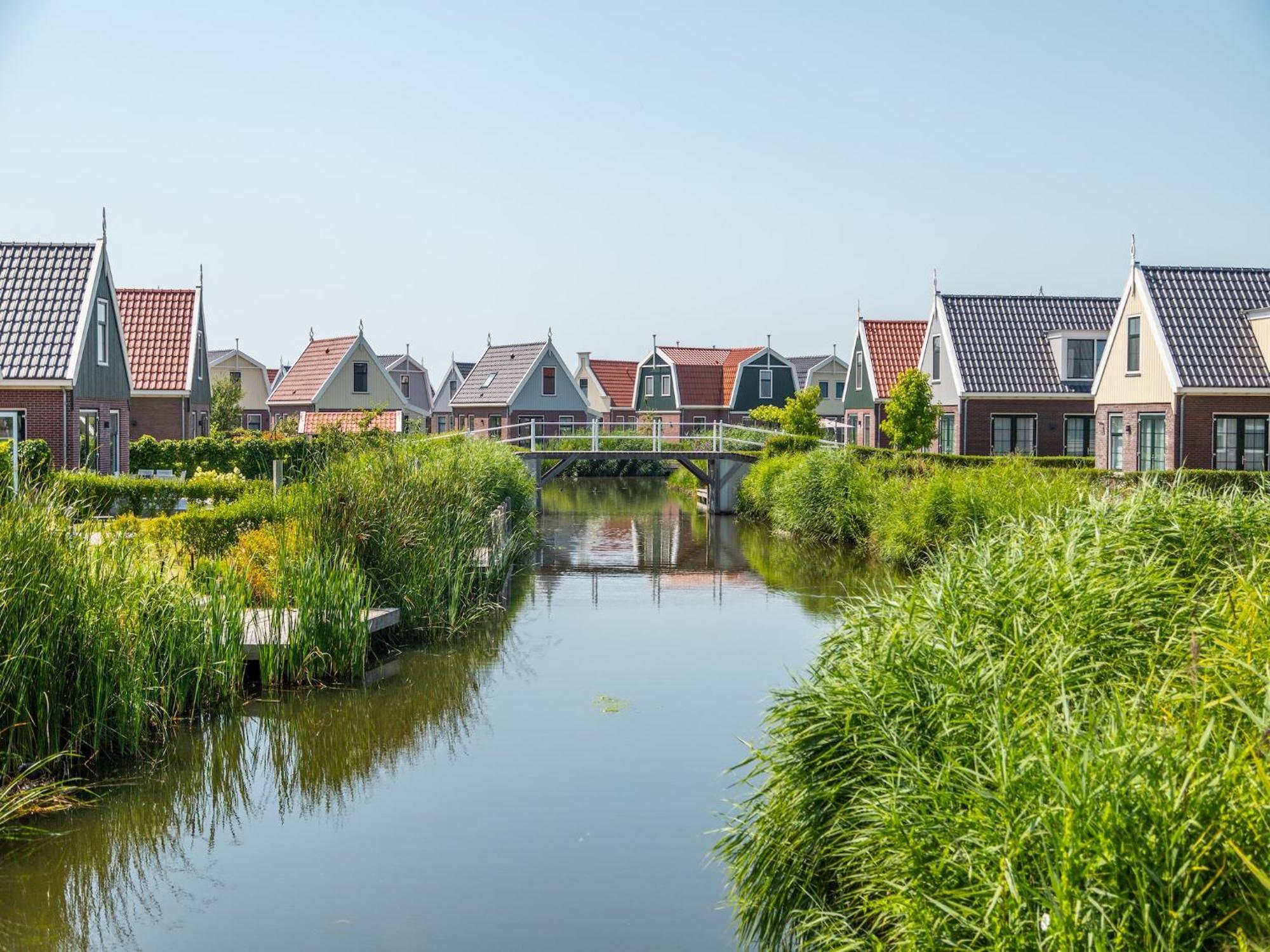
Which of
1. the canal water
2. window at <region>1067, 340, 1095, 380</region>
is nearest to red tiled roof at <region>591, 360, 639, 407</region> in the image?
window at <region>1067, 340, 1095, 380</region>

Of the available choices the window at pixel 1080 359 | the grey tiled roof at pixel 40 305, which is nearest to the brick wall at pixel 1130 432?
the window at pixel 1080 359

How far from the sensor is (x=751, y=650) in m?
14.5

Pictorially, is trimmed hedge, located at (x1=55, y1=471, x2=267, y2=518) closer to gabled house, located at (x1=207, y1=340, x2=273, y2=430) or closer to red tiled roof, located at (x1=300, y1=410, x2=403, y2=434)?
red tiled roof, located at (x1=300, y1=410, x2=403, y2=434)

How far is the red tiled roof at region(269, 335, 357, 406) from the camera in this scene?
1999 inches

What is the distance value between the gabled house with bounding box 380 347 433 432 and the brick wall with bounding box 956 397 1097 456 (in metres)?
36.5

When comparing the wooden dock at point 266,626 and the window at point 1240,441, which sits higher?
the window at point 1240,441

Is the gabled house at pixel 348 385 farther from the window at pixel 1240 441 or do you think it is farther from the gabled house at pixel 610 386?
the window at pixel 1240 441

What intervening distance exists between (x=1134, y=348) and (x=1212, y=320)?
1.71m

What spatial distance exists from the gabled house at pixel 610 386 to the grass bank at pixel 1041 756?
191 ft

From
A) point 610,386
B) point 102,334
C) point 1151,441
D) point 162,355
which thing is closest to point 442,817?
point 102,334

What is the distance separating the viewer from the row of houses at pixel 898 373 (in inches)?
983

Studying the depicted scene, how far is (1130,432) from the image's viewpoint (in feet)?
90.8

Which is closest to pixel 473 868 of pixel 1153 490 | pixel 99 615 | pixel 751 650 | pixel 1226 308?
pixel 99 615

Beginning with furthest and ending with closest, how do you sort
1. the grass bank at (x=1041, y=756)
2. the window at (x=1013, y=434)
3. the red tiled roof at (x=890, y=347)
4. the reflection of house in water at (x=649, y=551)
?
the red tiled roof at (x=890, y=347)
the window at (x=1013, y=434)
the reflection of house in water at (x=649, y=551)
the grass bank at (x=1041, y=756)
